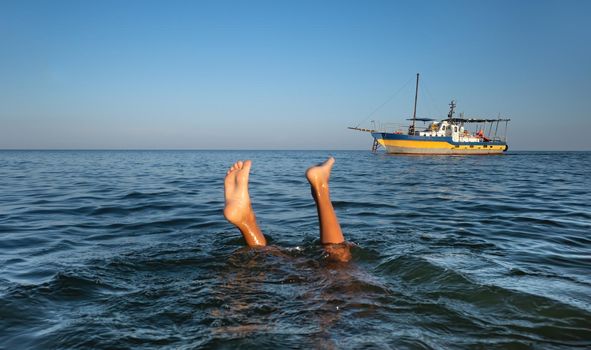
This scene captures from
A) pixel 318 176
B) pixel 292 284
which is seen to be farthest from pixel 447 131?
pixel 292 284

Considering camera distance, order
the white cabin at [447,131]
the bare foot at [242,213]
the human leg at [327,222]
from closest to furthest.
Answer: the human leg at [327,222] → the bare foot at [242,213] → the white cabin at [447,131]

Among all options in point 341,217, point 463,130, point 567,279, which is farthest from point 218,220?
point 463,130

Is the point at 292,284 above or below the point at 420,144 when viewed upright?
below

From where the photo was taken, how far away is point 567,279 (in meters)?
3.17

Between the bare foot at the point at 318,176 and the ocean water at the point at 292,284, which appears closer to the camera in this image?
the ocean water at the point at 292,284

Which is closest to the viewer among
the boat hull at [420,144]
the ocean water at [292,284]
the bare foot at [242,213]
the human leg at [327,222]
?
the ocean water at [292,284]

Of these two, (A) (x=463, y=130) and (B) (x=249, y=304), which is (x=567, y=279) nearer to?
(B) (x=249, y=304)

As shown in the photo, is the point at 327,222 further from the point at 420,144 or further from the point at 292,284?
the point at 420,144

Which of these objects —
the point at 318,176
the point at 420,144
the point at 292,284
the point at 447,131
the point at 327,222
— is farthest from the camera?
the point at 447,131

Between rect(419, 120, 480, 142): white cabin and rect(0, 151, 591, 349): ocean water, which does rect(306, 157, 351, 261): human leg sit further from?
rect(419, 120, 480, 142): white cabin

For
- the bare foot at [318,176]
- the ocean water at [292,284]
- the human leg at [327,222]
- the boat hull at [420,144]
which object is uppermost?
the boat hull at [420,144]

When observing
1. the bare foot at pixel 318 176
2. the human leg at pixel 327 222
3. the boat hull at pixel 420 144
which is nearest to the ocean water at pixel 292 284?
the human leg at pixel 327 222

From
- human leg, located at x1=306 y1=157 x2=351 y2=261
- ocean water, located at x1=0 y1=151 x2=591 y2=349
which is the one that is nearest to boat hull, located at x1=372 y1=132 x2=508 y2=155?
ocean water, located at x1=0 y1=151 x2=591 y2=349

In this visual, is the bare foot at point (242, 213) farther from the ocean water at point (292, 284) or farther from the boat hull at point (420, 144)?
the boat hull at point (420, 144)
